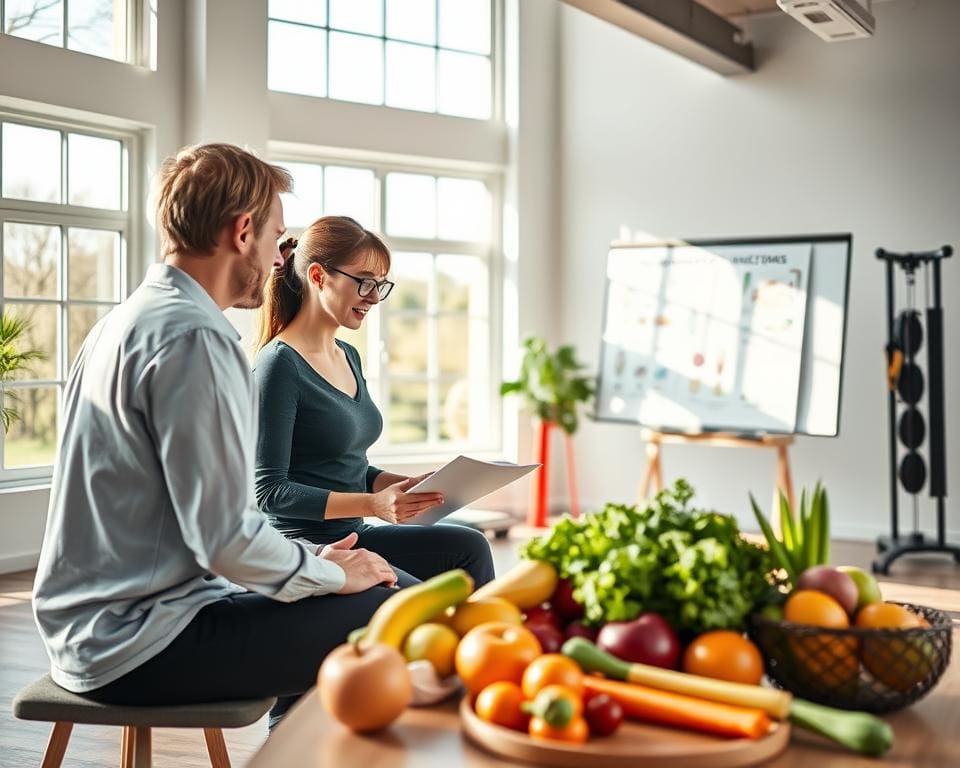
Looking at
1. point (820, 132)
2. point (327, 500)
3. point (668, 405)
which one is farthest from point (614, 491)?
point (327, 500)

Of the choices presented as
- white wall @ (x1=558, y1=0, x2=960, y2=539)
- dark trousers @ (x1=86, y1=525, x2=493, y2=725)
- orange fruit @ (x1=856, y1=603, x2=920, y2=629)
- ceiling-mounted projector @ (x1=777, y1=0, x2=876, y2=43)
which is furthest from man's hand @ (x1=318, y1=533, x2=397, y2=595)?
white wall @ (x1=558, y1=0, x2=960, y2=539)

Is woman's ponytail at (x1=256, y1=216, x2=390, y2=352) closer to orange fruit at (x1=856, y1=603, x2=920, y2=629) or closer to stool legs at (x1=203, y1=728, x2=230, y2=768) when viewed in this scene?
stool legs at (x1=203, y1=728, x2=230, y2=768)

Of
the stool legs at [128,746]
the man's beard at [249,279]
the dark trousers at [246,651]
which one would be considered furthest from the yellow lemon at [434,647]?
the man's beard at [249,279]

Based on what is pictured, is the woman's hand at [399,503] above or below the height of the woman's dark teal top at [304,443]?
below

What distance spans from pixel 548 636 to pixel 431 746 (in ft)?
0.75

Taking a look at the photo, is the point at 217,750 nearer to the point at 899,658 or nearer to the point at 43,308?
the point at 899,658

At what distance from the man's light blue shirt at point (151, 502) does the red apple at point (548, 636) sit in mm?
487

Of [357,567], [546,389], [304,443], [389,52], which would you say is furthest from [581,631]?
[389,52]

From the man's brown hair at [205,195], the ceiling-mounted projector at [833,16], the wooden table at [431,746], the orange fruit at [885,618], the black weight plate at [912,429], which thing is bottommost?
the black weight plate at [912,429]

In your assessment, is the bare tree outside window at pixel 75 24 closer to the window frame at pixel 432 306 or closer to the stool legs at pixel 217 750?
the window frame at pixel 432 306

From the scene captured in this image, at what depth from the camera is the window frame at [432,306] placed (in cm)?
714

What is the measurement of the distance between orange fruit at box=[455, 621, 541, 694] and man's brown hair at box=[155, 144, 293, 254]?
891 millimetres

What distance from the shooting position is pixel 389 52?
23.6 feet

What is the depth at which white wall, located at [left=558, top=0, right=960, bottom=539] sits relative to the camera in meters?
6.45
